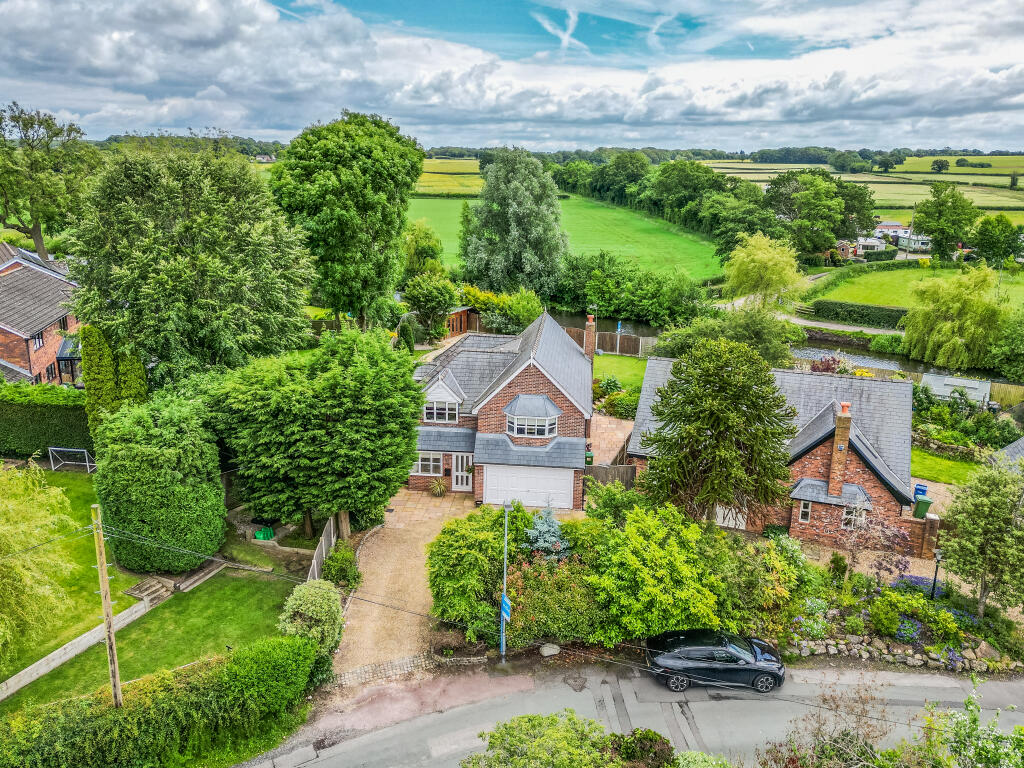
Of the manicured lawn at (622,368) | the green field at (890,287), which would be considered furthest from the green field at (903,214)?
the manicured lawn at (622,368)

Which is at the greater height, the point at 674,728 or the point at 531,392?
the point at 531,392

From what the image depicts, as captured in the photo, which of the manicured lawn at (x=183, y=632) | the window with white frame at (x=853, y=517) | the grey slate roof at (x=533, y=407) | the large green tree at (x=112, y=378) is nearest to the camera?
the manicured lawn at (x=183, y=632)

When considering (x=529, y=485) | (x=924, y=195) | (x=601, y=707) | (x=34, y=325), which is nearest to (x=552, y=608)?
(x=601, y=707)

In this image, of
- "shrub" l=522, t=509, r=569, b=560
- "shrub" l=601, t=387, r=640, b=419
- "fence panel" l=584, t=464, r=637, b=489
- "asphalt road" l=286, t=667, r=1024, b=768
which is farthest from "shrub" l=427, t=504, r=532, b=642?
"shrub" l=601, t=387, r=640, b=419

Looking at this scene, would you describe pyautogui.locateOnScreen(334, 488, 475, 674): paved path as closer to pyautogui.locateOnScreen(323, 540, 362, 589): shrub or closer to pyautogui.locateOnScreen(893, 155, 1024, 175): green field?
pyautogui.locateOnScreen(323, 540, 362, 589): shrub

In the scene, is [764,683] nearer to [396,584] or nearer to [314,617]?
[396,584]

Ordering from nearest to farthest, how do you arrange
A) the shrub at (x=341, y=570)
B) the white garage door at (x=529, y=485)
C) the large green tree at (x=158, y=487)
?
the large green tree at (x=158, y=487) → the shrub at (x=341, y=570) → the white garage door at (x=529, y=485)

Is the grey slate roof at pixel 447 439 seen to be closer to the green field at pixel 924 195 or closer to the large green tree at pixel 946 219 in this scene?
the large green tree at pixel 946 219
